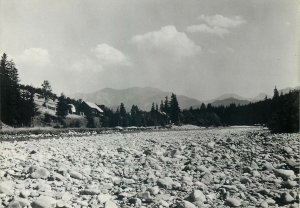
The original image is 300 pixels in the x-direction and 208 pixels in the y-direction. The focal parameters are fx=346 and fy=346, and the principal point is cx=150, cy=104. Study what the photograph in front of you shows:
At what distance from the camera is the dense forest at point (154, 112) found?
23.5 metres

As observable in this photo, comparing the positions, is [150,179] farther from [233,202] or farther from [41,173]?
[41,173]

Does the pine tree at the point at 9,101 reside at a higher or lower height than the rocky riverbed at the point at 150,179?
higher

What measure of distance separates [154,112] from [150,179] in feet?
259

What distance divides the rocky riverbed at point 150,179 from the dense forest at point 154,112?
456 inches

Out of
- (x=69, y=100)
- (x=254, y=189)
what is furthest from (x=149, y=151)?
(x=69, y=100)

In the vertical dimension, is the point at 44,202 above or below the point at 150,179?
below

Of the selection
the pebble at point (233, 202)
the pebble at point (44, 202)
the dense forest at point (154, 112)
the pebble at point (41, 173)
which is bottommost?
the pebble at point (233, 202)

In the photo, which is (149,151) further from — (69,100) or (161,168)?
(69,100)

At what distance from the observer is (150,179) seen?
9281 millimetres

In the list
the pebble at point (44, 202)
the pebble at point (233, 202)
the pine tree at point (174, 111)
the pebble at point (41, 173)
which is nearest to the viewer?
the pebble at point (44, 202)

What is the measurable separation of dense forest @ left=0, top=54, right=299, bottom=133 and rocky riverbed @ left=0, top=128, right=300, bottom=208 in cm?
1159

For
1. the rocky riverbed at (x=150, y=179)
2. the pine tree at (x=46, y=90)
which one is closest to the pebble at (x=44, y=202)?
the rocky riverbed at (x=150, y=179)

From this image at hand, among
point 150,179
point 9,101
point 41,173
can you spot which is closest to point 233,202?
point 150,179

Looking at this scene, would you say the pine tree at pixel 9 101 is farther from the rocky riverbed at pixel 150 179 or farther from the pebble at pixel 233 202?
the pebble at pixel 233 202
